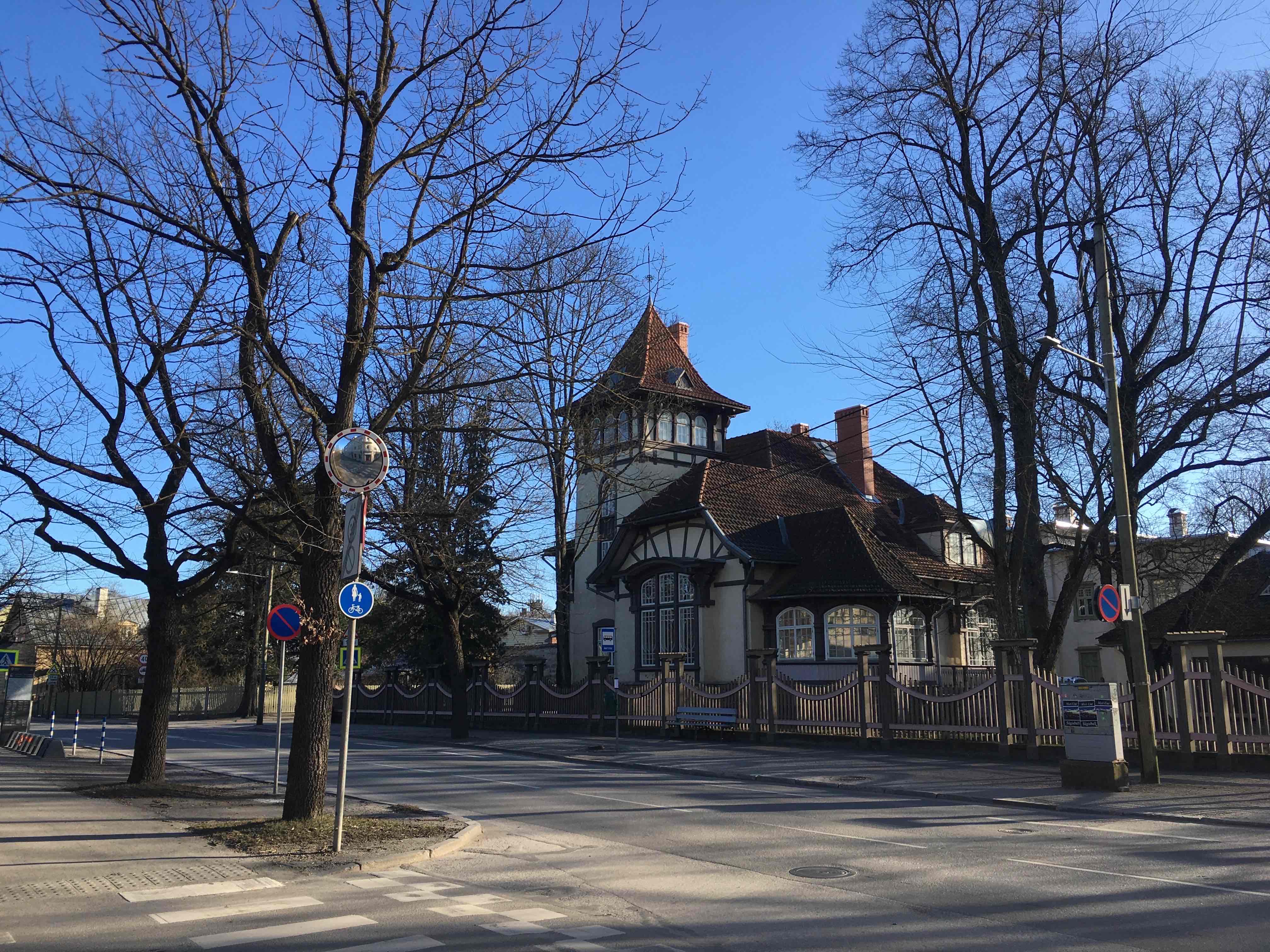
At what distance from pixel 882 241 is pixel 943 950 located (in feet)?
66.3

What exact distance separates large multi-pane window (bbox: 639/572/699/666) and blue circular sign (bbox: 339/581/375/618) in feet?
77.7

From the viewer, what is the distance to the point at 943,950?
20.4 feet

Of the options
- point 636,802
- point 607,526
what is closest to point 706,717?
point 636,802

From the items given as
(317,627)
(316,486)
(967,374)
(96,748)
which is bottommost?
(96,748)

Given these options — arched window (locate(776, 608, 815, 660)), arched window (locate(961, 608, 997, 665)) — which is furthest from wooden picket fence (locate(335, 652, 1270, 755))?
arched window (locate(961, 608, 997, 665))

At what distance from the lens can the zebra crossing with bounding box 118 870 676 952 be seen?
6293 millimetres

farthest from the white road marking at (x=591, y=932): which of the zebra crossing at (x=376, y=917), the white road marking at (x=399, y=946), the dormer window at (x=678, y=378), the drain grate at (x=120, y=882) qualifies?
the dormer window at (x=678, y=378)

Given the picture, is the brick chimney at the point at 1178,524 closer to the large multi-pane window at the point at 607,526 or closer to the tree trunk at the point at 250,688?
the large multi-pane window at the point at 607,526

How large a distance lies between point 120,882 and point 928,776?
12.7m

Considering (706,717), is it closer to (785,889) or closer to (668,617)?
(668,617)

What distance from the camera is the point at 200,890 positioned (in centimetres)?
792

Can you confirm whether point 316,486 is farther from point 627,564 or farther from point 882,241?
point 627,564

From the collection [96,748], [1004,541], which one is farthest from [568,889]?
[96,748]

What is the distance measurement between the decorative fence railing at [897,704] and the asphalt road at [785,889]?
218 inches
